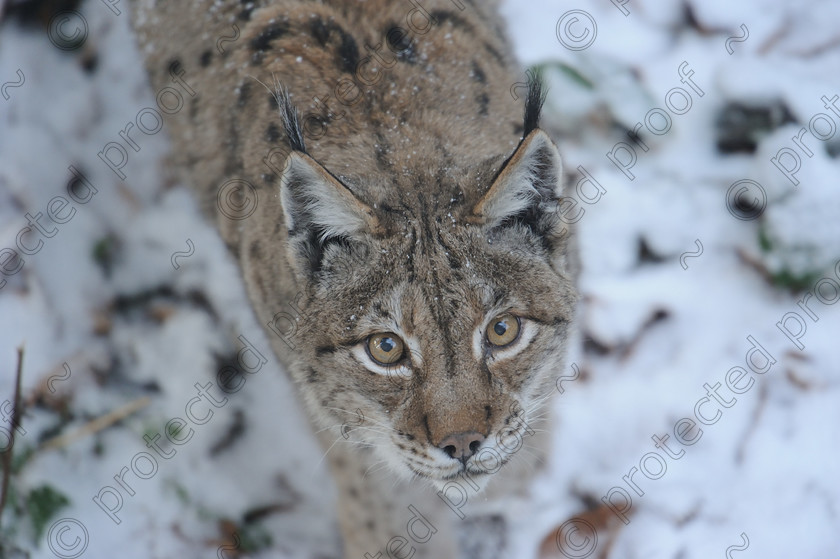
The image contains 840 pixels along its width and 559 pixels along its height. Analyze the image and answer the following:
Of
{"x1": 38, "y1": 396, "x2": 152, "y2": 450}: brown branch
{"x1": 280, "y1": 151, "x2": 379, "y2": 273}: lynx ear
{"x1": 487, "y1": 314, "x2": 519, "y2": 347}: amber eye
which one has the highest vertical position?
{"x1": 280, "y1": 151, "x2": 379, "y2": 273}: lynx ear

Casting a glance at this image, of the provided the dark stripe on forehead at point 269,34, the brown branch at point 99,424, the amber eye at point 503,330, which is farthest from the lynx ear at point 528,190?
the brown branch at point 99,424

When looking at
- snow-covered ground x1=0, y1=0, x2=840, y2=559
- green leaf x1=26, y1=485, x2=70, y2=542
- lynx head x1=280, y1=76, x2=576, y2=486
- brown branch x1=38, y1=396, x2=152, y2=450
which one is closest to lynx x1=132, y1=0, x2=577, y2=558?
lynx head x1=280, y1=76, x2=576, y2=486

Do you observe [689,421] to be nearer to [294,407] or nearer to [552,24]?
[294,407]

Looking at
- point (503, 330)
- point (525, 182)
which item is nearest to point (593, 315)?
point (503, 330)

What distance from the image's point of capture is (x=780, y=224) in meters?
4.78

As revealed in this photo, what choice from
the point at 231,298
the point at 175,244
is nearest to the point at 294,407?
the point at 231,298

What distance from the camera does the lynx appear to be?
3303 mm

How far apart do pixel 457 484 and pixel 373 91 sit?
1.77 meters

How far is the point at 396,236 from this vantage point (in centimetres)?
335

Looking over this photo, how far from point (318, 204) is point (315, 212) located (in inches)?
2.1

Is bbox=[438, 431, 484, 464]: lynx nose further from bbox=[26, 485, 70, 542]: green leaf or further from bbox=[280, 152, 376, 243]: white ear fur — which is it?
bbox=[26, 485, 70, 542]: green leaf

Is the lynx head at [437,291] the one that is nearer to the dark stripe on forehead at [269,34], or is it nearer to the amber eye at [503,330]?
the amber eye at [503,330]

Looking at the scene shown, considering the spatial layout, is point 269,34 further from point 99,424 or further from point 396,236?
point 99,424

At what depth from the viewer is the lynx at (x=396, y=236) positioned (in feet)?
10.8
